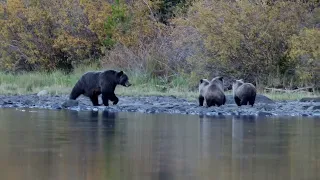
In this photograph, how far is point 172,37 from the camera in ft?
115

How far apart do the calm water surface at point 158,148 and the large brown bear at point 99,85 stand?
14.0 feet

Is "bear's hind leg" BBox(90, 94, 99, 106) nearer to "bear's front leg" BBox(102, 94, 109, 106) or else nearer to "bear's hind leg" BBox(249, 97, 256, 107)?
"bear's front leg" BBox(102, 94, 109, 106)

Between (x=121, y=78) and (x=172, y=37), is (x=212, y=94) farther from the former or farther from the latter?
(x=172, y=37)

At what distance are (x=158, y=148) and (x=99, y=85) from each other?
38.7 feet

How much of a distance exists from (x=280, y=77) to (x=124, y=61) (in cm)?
748

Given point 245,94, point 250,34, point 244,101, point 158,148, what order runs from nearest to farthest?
point 158,148 → point 245,94 → point 244,101 → point 250,34

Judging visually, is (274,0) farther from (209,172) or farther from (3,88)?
(209,172)

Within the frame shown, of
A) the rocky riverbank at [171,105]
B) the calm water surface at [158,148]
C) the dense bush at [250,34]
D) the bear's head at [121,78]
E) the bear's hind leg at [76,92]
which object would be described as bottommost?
the calm water surface at [158,148]

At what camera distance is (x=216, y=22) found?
30531 millimetres

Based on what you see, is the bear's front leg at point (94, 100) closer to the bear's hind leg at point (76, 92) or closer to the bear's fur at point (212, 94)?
the bear's hind leg at point (76, 92)

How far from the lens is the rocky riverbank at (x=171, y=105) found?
74.0 feet

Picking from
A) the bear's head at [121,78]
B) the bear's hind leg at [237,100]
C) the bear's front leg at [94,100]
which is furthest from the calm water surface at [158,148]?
the bear's head at [121,78]

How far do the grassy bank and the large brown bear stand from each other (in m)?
3.28

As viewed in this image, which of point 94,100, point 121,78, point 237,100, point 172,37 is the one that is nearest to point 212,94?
point 237,100
